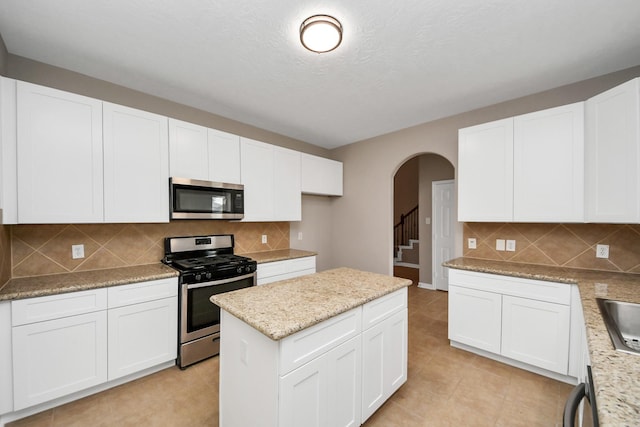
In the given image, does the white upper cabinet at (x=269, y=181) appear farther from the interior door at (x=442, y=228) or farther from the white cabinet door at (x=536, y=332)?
the interior door at (x=442, y=228)

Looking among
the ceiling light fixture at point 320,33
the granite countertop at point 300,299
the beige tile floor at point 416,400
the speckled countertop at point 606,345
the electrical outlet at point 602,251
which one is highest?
the ceiling light fixture at point 320,33

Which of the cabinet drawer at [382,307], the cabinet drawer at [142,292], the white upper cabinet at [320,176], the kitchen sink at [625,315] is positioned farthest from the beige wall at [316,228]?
the kitchen sink at [625,315]

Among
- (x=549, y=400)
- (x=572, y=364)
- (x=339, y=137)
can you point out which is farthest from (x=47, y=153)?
(x=572, y=364)

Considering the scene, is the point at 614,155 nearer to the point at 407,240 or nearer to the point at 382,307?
the point at 382,307

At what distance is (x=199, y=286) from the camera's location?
2402mm

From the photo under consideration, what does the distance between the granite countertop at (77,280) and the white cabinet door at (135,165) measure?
1.53ft

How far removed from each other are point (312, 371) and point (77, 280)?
1.98 meters

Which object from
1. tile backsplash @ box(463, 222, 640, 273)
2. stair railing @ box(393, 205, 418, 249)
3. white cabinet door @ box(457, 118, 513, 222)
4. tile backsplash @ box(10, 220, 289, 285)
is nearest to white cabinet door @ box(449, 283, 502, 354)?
tile backsplash @ box(463, 222, 640, 273)

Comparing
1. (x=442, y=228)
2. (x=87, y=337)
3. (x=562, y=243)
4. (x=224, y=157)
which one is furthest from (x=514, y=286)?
(x=87, y=337)

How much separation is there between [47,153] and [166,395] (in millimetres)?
2040

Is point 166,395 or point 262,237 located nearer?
point 166,395

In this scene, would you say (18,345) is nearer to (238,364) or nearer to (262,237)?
(238,364)

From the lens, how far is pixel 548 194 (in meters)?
2.32

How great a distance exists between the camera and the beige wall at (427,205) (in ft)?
16.1
